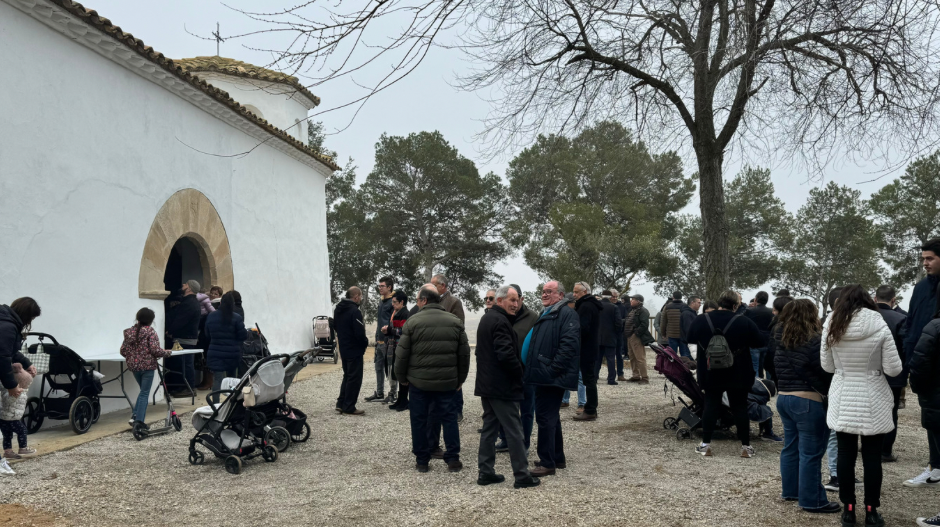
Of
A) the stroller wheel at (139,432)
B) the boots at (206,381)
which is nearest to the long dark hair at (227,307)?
the stroller wheel at (139,432)

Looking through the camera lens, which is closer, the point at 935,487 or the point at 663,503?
the point at 663,503

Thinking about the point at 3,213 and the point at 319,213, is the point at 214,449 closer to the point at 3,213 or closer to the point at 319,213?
the point at 3,213

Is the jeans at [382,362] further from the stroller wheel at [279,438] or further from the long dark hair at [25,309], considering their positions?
the long dark hair at [25,309]

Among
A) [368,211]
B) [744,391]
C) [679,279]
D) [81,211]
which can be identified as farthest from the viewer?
[679,279]

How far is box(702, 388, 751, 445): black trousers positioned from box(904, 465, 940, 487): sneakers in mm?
1486

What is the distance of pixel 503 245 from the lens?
34656 mm

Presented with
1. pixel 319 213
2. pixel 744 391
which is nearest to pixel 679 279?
pixel 319 213

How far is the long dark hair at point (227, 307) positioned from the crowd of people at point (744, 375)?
274 centimetres

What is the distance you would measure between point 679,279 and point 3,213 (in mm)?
34488

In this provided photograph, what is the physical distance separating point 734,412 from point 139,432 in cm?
641

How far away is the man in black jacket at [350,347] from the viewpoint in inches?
Answer: 365

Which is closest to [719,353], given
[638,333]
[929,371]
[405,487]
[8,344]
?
[929,371]

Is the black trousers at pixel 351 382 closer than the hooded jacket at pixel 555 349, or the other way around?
the hooded jacket at pixel 555 349

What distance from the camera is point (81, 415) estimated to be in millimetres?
7738
